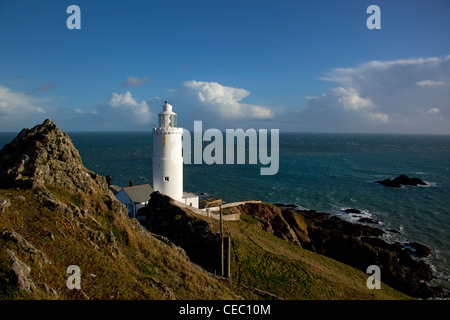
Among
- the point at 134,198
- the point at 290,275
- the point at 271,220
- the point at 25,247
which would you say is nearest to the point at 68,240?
the point at 25,247

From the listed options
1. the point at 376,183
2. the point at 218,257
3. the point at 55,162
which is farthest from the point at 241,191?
the point at 55,162

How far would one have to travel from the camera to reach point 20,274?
8.03 metres

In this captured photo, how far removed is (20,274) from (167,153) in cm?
2468

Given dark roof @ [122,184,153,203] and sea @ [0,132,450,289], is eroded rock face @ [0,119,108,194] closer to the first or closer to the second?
dark roof @ [122,184,153,203]

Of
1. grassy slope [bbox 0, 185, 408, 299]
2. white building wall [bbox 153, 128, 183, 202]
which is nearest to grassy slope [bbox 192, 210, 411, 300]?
grassy slope [bbox 0, 185, 408, 299]

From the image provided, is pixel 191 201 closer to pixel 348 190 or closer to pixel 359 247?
pixel 359 247

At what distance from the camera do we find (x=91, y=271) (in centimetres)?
1058

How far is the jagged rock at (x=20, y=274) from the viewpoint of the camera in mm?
7898

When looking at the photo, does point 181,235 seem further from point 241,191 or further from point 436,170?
point 436,170

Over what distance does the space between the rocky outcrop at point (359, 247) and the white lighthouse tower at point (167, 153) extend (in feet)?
37.0

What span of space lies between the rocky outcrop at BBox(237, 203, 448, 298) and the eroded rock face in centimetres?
2436

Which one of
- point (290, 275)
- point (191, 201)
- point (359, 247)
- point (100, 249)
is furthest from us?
point (191, 201)
